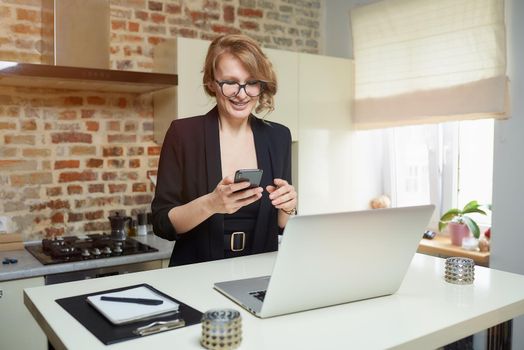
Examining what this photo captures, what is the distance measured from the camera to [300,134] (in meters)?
3.28

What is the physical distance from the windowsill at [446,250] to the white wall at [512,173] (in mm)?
107

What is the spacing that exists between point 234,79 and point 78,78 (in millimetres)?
1086

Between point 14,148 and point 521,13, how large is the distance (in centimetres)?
287

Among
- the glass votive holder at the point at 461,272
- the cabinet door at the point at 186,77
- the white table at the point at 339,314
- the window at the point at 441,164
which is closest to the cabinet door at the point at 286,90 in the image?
the cabinet door at the point at 186,77

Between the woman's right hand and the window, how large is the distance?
2.34 m

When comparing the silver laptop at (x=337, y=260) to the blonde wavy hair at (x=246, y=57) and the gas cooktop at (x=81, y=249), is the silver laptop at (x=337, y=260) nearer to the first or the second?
the blonde wavy hair at (x=246, y=57)

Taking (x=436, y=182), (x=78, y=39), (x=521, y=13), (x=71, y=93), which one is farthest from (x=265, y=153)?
(x=436, y=182)

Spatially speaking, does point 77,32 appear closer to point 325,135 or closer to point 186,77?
point 186,77

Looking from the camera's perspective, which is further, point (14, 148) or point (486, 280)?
point (14, 148)

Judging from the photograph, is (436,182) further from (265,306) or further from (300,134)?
(265,306)

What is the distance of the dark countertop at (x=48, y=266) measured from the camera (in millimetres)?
2187

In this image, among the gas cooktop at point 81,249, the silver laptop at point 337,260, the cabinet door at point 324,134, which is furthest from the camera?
the cabinet door at point 324,134

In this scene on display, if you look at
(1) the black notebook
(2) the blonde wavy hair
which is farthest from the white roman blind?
(1) the black notebook

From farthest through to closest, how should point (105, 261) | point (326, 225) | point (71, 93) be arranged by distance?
point (71, 93)
point (105, 261)
point (326, 225)
